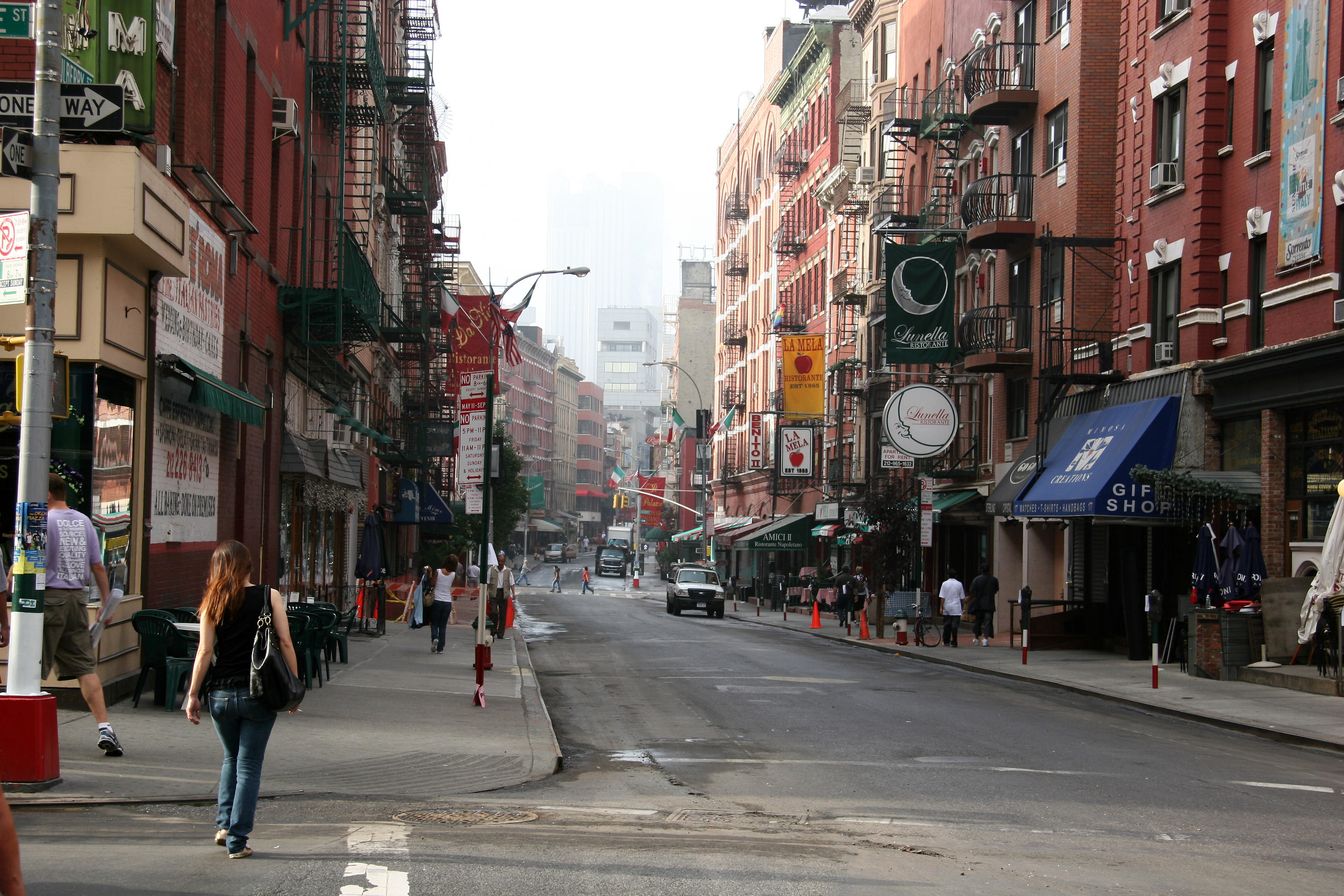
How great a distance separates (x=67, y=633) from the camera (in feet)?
34.7

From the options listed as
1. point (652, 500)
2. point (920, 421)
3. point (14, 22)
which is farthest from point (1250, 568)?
point (652, 500)

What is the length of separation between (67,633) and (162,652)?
115 inches

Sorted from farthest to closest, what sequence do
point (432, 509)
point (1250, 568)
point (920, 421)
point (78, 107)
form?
point (432, 509), point (920, 421), point (1250, 568), point (78, 107)

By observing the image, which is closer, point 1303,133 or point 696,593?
point 1303,133

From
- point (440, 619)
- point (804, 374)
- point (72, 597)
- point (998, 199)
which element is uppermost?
point (998, 199)

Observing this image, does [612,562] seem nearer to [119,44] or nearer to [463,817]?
[119,44]

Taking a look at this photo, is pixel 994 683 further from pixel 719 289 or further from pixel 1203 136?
pixel 719 289

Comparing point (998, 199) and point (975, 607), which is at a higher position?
point (998, 199)

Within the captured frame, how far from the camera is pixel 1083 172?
32.2 metres

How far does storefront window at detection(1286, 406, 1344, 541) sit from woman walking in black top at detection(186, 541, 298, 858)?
60.3 feet

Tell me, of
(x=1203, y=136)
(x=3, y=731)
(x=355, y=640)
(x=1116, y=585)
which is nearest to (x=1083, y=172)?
(x=1203, y=136)

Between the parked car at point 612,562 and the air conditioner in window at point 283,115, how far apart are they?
269 ft

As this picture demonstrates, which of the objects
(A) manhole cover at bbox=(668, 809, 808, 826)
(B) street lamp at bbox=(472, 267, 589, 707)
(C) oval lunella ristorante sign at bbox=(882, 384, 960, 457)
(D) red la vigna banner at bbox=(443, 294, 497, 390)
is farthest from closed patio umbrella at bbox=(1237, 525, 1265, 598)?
(A) manhole cover at bbox=(668, 809, 808, 826)

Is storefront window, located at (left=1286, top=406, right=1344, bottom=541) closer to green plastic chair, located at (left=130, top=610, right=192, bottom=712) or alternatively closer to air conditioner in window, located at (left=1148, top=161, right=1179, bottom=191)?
air conditioner in window, located at (left=1148, top=161, right=1179, bottom=191)
